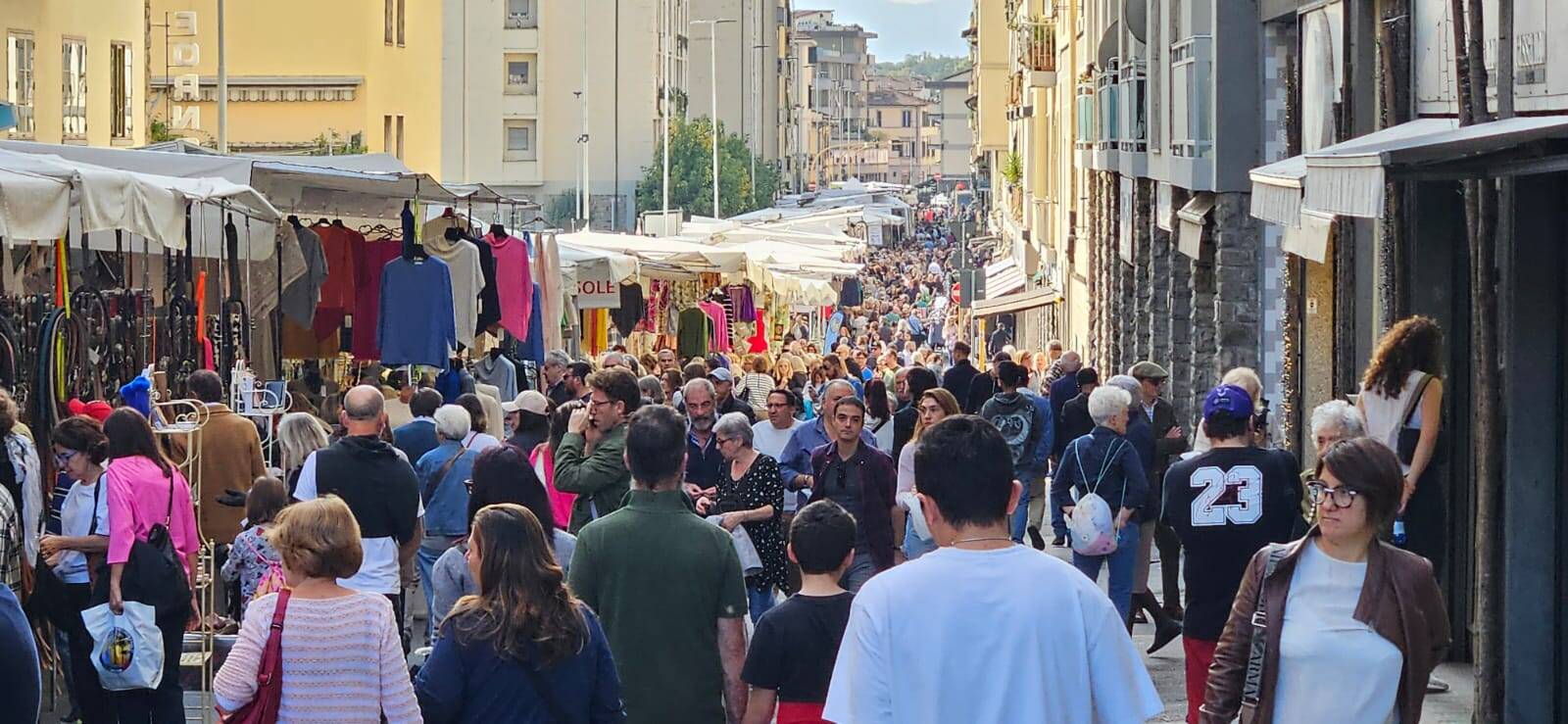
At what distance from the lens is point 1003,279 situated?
185ft

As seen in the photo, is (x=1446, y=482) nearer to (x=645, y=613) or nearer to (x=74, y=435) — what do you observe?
(x=645, y=613)

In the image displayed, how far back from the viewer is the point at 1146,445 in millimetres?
14180

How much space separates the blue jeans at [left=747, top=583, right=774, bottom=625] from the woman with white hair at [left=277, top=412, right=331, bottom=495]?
2550 millimetres

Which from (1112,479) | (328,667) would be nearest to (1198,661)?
(1112,479)

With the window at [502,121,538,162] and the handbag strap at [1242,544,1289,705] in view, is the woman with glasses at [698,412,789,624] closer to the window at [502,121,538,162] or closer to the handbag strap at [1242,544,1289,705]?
the handbag strap at [1242,544,1289,705]

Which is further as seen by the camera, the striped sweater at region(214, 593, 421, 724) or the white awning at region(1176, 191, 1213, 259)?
the white awning at region(1176, 191, 1213, 259)

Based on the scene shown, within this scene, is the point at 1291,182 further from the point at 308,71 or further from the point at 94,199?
the point at 308,71

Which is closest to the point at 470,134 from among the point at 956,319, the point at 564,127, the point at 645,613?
the point at 564,127

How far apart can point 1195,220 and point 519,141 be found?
194 feet

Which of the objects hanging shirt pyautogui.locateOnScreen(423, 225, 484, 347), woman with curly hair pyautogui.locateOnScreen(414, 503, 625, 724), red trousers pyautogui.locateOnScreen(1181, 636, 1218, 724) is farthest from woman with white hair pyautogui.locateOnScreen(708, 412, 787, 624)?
hanging shirt pyautogui.locateOnScreen(423, 225, 484, 347)

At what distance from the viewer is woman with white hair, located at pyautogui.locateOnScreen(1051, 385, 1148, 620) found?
1205 cm

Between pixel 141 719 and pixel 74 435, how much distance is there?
1220 millimetres

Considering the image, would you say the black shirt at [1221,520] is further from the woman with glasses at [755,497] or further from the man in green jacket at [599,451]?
the man in green jacket at [599,451]

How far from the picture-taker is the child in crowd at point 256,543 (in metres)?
9.60
